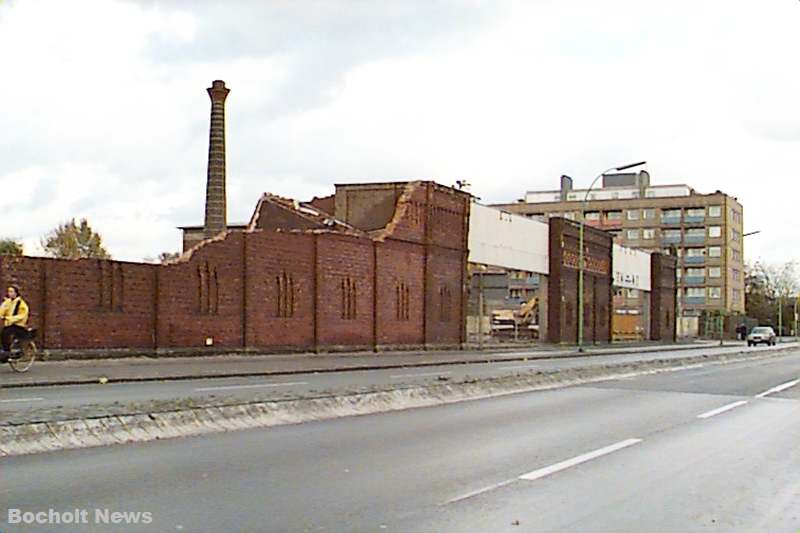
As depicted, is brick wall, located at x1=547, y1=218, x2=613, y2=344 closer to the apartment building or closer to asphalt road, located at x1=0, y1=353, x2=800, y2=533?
asphalt road, located at x1=0, y1=353, x2=800, y2=533

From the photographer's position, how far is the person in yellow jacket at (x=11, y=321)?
22828mm

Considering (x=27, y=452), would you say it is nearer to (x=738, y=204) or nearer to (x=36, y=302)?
(x=36, y=302)

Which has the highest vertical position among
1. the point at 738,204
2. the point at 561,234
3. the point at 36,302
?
the point at 738,204

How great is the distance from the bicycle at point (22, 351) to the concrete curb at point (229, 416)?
1030 centimetres

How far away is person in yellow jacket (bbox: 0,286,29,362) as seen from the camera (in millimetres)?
22828

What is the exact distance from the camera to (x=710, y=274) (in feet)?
431

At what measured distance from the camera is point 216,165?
57.6 m

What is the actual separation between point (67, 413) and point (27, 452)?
4.77 ft

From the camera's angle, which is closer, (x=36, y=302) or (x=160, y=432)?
(x=160, y=432)

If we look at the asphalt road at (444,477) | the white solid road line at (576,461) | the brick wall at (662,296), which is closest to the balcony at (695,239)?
the brick wall at (662,296)

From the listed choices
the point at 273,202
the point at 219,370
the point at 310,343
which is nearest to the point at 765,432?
the point at 219,370

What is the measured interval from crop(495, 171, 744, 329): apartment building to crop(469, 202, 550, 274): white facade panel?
65768 millimetres

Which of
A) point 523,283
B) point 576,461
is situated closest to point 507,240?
point 576,461

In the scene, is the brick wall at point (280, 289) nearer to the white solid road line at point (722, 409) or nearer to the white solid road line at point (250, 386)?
the white solid road line at point (250, 386)
